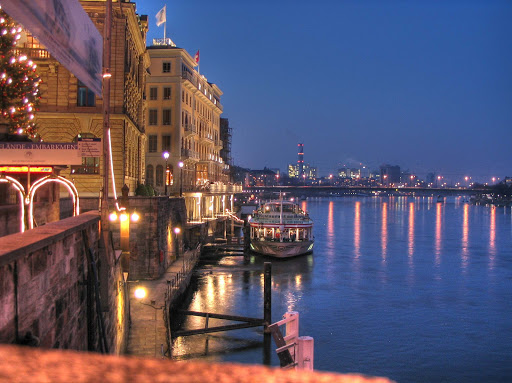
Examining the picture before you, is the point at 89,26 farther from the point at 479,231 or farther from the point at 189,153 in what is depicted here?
the point at 479,231

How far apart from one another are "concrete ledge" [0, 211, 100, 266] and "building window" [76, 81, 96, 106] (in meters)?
23.7

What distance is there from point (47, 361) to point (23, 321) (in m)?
4.17

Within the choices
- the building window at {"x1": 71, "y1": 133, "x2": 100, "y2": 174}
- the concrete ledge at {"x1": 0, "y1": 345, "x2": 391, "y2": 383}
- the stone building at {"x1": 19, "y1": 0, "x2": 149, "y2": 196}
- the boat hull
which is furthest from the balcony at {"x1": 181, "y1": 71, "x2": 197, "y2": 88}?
the concrete ledge at {"x1": 0, "y1": 345, "x2": 391, "y2": 383}

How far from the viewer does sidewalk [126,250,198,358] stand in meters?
17.0

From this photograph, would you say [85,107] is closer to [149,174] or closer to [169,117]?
[149,174]

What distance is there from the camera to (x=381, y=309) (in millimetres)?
32281

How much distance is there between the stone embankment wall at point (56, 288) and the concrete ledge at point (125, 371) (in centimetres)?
335

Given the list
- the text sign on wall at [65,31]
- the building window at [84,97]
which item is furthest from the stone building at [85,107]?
the text sign on wall at [65,31]

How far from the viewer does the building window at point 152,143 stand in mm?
61250

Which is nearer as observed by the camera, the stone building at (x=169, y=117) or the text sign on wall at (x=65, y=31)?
the text sign on wall at (x=65, y=31)

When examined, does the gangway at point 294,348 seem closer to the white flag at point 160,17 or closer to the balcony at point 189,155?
the white flag at point 160,17

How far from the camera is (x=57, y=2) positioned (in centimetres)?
880

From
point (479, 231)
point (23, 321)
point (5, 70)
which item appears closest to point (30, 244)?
point (23, 321)

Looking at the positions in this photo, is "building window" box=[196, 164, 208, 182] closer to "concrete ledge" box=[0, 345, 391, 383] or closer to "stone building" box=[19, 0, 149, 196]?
"stone building" box=[19, 0, 149, 196]
